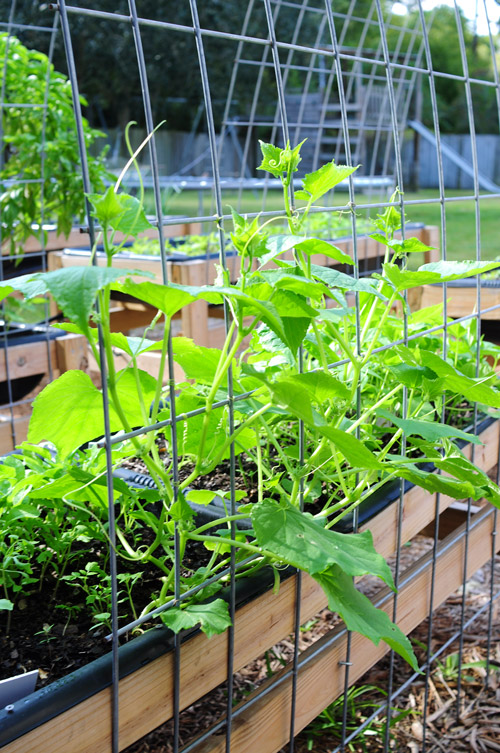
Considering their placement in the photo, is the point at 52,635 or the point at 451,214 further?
the point at 451,214

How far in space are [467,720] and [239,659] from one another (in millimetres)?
959

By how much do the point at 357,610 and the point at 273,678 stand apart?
13.2 inches

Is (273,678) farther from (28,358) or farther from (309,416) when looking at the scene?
(28,358)

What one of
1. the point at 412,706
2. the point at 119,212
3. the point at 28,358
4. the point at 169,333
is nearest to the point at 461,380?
the point at 169,333

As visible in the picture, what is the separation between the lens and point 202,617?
2.54 ft

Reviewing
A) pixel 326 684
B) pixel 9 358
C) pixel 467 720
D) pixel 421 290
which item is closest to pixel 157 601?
pixel 326 684

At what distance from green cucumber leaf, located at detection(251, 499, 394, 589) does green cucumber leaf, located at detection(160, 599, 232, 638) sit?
0.09m

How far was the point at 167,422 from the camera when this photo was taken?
0.79m


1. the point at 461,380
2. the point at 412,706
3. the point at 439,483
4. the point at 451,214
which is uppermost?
the point at 461,380

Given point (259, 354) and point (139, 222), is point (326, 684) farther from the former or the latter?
point (139, 222)

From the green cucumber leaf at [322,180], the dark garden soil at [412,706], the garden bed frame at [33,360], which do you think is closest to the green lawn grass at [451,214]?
the garden bed frame at [33,360]

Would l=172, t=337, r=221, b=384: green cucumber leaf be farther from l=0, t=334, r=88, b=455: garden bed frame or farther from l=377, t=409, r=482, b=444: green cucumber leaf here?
l=0, t=334, r=88, b=455: garden bed frame

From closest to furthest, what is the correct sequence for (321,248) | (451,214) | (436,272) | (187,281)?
(321,248) < (436,272) < (187,281) < (451,214)

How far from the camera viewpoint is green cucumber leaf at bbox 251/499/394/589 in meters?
0.73
